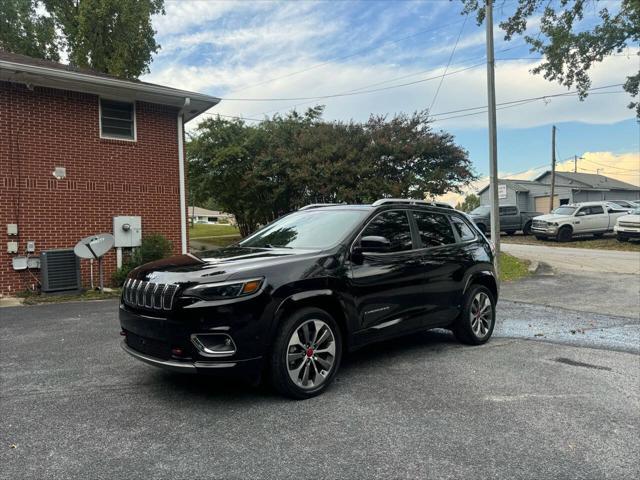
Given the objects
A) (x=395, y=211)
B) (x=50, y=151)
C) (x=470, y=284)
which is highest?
(x=50, y=151)

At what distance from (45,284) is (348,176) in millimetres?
10199

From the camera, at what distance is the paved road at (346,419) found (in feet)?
9.79

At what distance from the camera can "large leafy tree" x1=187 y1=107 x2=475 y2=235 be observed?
16906mm

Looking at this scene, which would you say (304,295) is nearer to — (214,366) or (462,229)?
(214,366)

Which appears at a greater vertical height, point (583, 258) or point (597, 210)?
point (597, 210)

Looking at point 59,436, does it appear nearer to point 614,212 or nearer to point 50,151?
point 50,151

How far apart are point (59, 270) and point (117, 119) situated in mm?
3770

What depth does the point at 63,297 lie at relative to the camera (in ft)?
31.0

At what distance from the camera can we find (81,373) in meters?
4.73

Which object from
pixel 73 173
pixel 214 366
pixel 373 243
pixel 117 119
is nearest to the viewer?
pixel 214 366

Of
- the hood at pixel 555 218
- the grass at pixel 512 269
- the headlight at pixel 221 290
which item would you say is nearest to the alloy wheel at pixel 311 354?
the headlight at pixel 221 290

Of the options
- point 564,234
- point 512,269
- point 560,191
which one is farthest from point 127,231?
point 560,191

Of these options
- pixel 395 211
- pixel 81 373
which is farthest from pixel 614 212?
pixel 81 373

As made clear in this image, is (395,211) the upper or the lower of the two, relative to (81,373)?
upper
